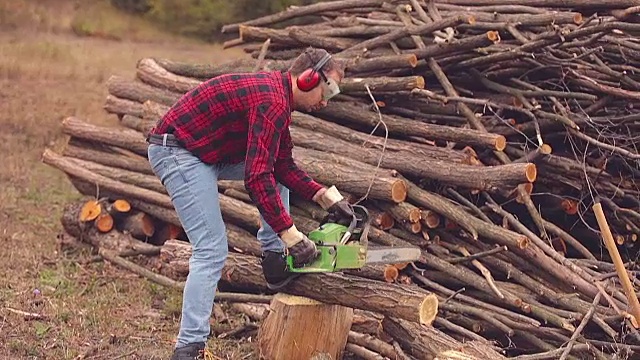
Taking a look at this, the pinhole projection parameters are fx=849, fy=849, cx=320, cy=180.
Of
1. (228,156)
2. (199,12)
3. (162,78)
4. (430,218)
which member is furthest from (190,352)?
(199,12)

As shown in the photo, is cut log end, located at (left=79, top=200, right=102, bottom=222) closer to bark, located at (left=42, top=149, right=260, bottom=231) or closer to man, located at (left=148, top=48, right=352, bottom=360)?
bark, located at (left=42, top=149, right=260, bottom=231)

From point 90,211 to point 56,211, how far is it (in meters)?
1.67

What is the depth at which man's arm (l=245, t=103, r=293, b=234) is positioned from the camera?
4.44m

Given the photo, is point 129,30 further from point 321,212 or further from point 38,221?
point 321,212

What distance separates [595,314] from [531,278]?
0.62m

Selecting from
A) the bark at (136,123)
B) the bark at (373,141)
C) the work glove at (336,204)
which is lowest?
the bark at (136,123)

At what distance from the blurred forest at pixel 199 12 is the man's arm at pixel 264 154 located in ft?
55.7

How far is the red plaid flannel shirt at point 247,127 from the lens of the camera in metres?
4.46

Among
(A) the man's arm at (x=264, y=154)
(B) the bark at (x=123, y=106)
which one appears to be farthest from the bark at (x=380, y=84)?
(A) the man's arm at (x=264, y=154)

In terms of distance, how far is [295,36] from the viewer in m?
8.38

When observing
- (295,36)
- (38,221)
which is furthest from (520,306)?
(38,221)

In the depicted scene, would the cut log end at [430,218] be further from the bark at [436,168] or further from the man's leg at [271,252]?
the man's leg at [271,252]

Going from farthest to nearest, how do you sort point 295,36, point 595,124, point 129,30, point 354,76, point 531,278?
point 129,30 < point 295,36 < point 354,76 < point 595,124 < point 531,278

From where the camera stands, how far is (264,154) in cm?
444
